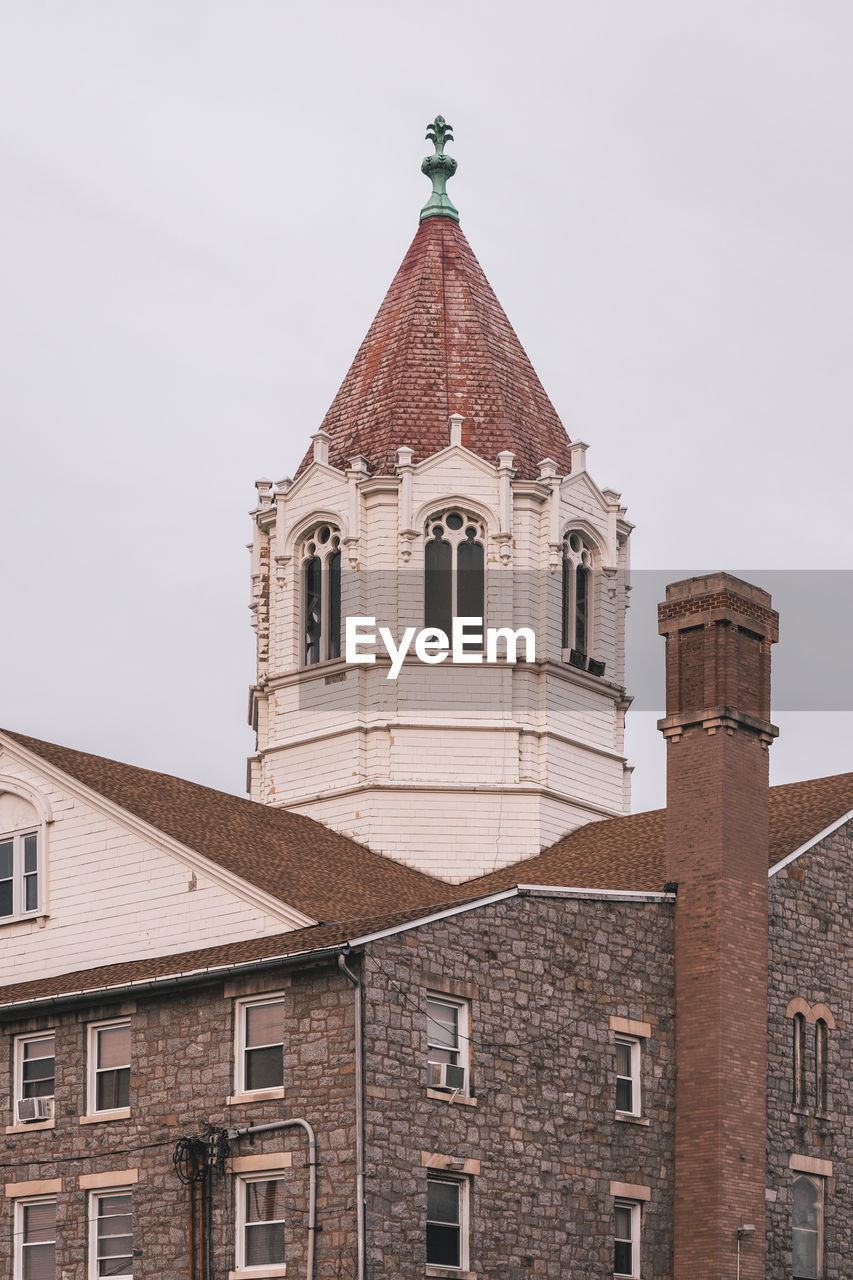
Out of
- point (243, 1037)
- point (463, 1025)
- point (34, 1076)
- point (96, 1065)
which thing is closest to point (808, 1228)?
point (463, 1025)

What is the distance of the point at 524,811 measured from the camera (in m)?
50.4

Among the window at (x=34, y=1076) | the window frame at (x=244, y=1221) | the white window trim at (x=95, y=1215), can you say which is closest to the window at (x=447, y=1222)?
the window frame at (x=244, y=1221)

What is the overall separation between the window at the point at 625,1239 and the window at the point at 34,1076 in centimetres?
979

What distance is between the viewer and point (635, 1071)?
131 feet

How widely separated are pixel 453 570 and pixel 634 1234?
57.9ft

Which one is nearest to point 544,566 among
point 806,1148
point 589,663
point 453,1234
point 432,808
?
point 589,663

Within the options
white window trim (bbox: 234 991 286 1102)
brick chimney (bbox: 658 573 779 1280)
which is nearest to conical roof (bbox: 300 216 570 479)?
brick chimney (bbox: 658 573 779 1280)

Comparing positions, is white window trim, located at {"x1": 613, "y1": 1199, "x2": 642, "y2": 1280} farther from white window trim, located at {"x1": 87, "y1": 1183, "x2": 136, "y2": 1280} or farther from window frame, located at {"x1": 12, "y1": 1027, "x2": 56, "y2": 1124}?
window frame, located at {"x1": 12, "y1": 1027, "x2": 56, "y2": 1124}

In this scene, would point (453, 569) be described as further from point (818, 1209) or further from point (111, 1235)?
point (111, 1235)

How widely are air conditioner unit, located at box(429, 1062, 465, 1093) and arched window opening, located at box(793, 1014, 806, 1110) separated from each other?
7.22m

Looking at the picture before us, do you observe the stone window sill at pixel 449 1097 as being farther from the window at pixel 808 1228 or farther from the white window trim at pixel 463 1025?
the window at pixel 808 1228

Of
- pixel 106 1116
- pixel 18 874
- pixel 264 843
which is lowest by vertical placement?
pixel 106 1116

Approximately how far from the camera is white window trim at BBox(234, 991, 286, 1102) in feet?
121

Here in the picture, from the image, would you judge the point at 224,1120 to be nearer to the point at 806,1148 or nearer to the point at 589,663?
the point at 806,1148
